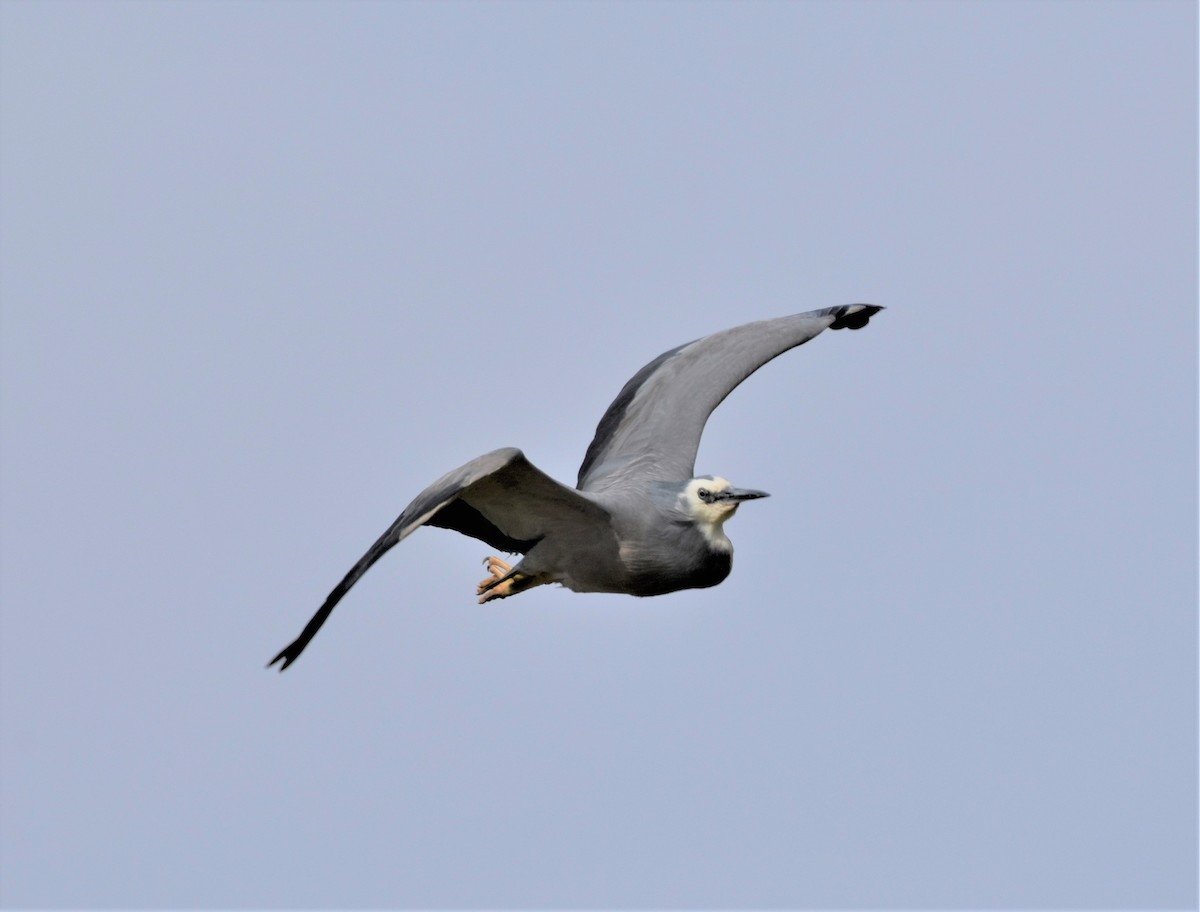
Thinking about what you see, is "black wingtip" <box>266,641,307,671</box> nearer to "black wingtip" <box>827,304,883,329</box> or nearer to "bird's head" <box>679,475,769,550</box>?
"bird's head" <box>679,475,769,550</box>

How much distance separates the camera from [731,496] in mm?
14688

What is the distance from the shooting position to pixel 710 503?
48.5ft

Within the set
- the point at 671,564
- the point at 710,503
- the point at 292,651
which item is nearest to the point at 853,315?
the point at 710,503

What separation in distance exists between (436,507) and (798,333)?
5475 mm

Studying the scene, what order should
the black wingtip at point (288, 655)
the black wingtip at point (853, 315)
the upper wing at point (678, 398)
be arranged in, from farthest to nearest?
1. the black wingtip at point (853, 315)
2. the upper wing at point (678, 398)
3. the black wingtip at point (288, 655)

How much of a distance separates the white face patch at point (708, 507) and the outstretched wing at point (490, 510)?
0.64m

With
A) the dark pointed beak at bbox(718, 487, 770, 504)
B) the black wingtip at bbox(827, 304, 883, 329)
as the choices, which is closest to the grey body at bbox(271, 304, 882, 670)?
the dark pointed beak at bbox(718, 487, 770, 504)

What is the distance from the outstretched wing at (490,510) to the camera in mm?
12891

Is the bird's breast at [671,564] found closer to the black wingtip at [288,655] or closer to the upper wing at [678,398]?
the upper wing at [678,398]

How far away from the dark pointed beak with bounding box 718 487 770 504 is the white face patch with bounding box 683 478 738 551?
0.11 ft

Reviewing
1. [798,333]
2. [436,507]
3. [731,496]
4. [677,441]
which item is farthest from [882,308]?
[436,507]

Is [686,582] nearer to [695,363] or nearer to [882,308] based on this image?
[695,363]

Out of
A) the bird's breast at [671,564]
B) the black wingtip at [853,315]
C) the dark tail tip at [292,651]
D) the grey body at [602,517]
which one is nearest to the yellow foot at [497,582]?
the grey body at [602,517]

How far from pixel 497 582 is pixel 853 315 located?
4.88m
